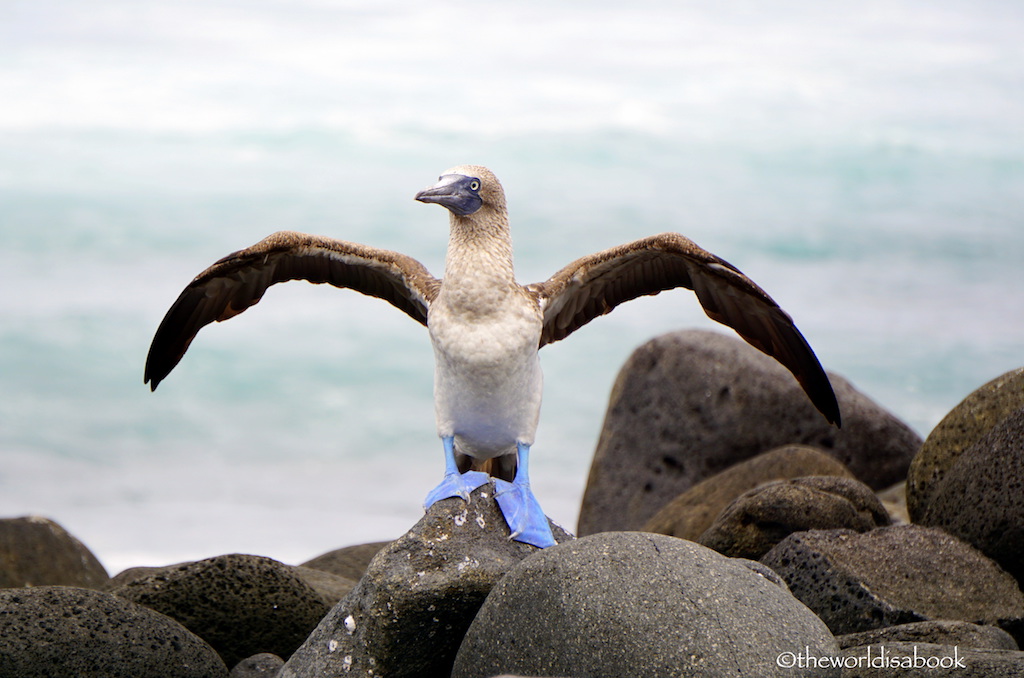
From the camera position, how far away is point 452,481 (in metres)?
6.75

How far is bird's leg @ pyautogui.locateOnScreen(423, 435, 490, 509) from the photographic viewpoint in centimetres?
663

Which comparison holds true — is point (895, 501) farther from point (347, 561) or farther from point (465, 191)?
point (465, 191)

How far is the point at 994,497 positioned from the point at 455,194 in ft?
13.7

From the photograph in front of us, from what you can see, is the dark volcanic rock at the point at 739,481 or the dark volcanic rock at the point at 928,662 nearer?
the dark volcanic rock at the point at 928,662

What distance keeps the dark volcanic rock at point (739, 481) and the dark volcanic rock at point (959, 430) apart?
1405 mm

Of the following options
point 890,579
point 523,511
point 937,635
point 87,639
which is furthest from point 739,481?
point 87,639

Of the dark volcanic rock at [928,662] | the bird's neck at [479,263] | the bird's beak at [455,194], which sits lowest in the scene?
the dark volcanic rock at [928,662]

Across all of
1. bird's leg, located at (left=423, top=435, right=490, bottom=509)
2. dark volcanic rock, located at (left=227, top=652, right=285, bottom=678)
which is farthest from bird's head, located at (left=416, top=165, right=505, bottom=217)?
dark volcanic rock, located at (left=227, top=652, right=285, bottom=678)

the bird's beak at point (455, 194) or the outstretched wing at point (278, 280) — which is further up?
the bird's beak at point (455, 194)

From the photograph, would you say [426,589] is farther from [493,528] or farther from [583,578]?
[583,578]

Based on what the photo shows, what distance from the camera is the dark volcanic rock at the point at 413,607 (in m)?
6.23

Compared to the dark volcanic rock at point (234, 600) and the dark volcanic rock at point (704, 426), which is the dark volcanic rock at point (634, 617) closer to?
the dark volcanic rock at point (234, 600)

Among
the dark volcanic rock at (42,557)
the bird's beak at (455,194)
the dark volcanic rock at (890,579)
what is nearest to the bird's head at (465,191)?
the bird's beak at (455,194)

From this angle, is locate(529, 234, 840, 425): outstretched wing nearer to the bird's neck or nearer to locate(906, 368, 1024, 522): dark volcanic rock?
the bird's neck
